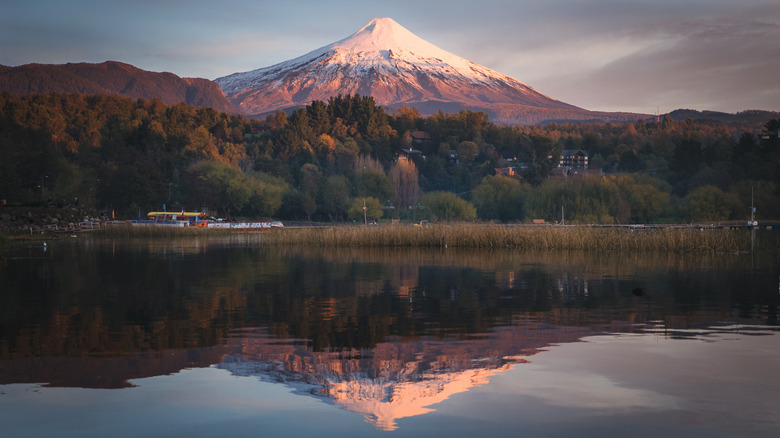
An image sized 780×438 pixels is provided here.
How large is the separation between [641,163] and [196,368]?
16382cm

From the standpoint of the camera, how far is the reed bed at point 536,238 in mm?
44625

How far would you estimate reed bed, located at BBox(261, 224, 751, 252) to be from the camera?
146 feet

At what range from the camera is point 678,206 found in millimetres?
125312

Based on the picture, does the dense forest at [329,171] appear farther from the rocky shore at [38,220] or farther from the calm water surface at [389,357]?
the calm water surface at [389,357]

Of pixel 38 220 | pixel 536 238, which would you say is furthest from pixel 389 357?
pixel 38 220

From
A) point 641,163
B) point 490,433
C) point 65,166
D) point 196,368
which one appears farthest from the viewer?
point 641,163

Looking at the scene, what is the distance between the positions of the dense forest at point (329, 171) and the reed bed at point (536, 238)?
50.6 meters

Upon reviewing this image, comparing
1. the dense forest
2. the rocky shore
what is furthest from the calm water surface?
the dense forest

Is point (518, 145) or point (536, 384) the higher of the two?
point (518, 145)

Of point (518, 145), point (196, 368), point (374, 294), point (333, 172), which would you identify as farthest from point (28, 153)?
point (518, 145)

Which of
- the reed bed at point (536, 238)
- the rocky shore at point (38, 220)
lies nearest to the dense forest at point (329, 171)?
the rocky shore at point (38, 220)

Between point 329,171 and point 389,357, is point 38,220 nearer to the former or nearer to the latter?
point 389,357

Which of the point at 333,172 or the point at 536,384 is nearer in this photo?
the point at 536,384

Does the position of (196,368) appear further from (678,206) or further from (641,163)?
(641,163)
